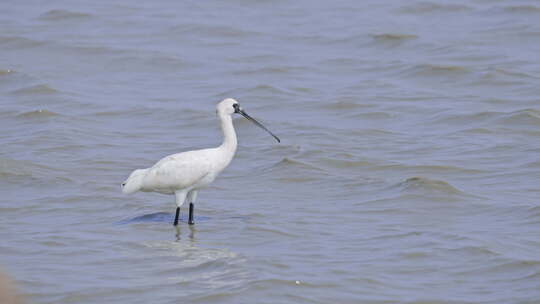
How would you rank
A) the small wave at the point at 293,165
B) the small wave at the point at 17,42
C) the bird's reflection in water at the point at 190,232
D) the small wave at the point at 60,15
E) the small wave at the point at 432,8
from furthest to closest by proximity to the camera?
the small wave at the point at 60,15 < the small wave at the point at 432,8 < the small wave at the point at 17,42 < the small wave at the point at 293,165 < the bird's reflection in water at the point at 190,232

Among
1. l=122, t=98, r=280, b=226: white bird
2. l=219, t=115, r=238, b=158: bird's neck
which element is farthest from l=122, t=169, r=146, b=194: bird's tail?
l=219, t=115, r=238, b=158: bird's neck

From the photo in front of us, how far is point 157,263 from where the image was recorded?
10250mm

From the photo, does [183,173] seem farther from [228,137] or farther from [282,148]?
[282,148]

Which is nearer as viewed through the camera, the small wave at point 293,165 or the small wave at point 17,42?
the small wave at point 293,165

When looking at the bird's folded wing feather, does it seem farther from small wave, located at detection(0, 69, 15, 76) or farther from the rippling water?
small wave, located at detection(0, 69, 15, 76)

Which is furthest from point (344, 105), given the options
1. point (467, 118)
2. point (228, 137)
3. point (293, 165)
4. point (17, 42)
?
point (17, 42)

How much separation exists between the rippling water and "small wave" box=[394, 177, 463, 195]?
0.02 m

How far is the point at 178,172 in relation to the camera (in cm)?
1170

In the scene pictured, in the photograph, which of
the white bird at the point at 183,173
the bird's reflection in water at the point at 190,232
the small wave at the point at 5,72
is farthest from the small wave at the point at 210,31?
the bird's reflection in water at the point at 190,232

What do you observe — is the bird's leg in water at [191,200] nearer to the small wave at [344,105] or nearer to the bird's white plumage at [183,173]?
the bird's white plumage at [183,173]

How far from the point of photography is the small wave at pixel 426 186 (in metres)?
12.9

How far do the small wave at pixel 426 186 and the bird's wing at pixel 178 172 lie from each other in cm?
240

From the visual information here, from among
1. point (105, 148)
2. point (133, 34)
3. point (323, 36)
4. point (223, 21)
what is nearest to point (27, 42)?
point (133, 34)

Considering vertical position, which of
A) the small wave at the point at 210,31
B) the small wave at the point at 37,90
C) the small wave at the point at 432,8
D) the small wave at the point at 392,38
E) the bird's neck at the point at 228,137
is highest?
the bird's neck at the point at 228,137
